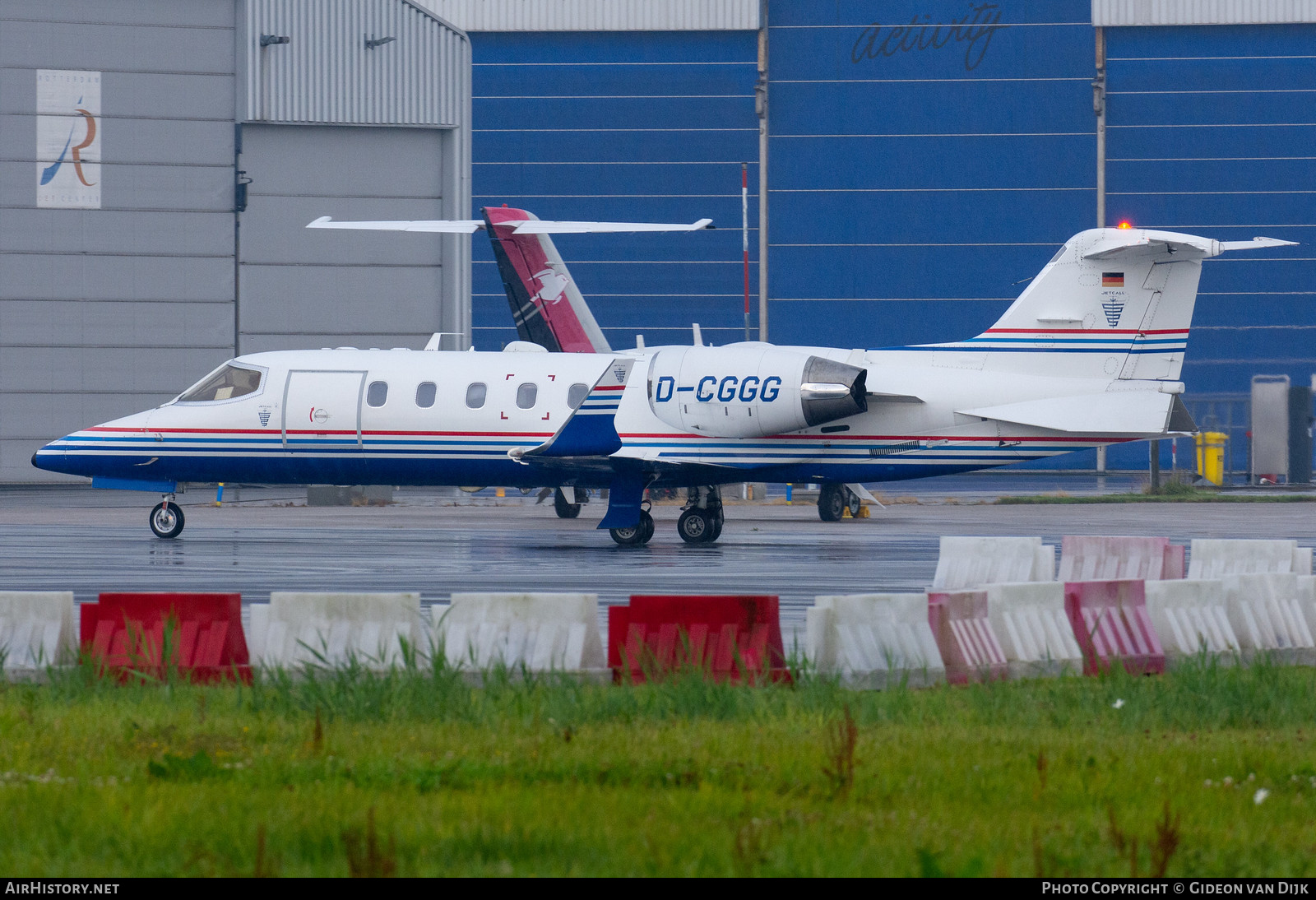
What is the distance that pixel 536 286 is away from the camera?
30.2m

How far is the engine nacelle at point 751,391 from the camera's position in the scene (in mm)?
21938

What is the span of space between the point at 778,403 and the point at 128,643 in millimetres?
13004

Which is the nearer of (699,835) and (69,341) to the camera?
(699,835)

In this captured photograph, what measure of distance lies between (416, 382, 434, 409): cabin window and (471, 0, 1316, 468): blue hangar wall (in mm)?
26922

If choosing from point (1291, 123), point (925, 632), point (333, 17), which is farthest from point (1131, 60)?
point (925, 632)

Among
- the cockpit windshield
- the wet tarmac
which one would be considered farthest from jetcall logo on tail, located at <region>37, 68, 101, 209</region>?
the cockpit windshield

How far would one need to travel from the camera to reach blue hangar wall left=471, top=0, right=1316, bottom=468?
162ft

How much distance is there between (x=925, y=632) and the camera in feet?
33.4

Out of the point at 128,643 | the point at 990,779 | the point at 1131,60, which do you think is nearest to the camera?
the point at 990,779

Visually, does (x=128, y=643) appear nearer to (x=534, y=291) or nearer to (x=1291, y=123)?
(x=534, y=291)

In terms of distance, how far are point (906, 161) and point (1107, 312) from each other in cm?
2826

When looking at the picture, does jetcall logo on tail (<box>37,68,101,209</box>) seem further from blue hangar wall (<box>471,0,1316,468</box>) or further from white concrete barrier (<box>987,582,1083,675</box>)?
white concrete barrier (<box>987,582,1083,675</box>)

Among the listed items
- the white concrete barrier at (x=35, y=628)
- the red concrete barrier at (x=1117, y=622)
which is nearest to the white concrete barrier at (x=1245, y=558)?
the red concrete barrier at (x=1117, y=622)

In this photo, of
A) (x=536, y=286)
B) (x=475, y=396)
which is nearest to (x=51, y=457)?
(x=475, y=396)
